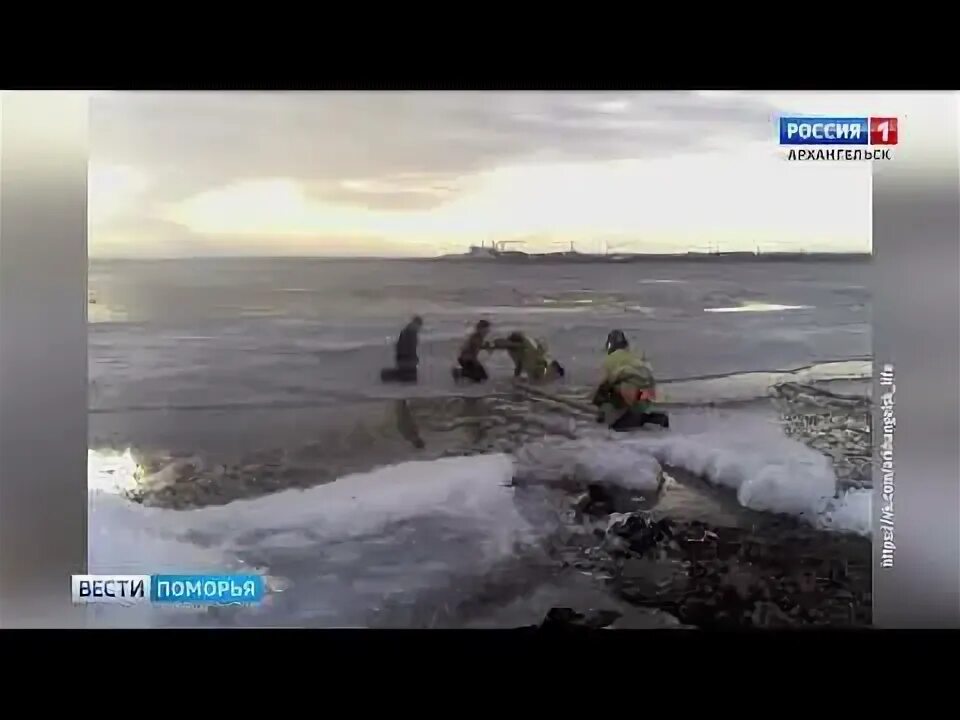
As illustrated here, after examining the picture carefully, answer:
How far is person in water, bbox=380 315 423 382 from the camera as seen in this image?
1397 millimetres

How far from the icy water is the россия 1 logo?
22cm

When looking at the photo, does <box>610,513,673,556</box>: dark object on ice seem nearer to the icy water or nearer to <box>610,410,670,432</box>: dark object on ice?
the icy water

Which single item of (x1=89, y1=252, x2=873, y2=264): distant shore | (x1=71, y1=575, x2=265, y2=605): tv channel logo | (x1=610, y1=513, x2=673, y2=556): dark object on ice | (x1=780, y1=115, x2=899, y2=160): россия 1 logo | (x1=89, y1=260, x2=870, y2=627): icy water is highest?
(x1=780, y1=115, x2=899, y2=160): россия 1 logo

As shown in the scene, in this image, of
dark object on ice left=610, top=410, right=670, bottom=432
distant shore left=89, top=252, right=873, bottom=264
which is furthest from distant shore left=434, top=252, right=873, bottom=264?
dark object on ice left=610, top=410, right=670, bottom=432

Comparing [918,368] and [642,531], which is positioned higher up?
[918,368]

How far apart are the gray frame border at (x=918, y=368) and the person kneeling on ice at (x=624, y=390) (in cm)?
35

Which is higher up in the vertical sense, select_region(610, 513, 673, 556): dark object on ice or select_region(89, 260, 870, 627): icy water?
select_region(89, 260, 870, 627): icy water

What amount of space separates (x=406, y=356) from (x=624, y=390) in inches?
13.5

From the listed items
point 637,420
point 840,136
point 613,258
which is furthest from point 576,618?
point 840,136

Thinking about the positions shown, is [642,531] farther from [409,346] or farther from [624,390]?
[409,346]

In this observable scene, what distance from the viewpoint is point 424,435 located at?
1.40m
